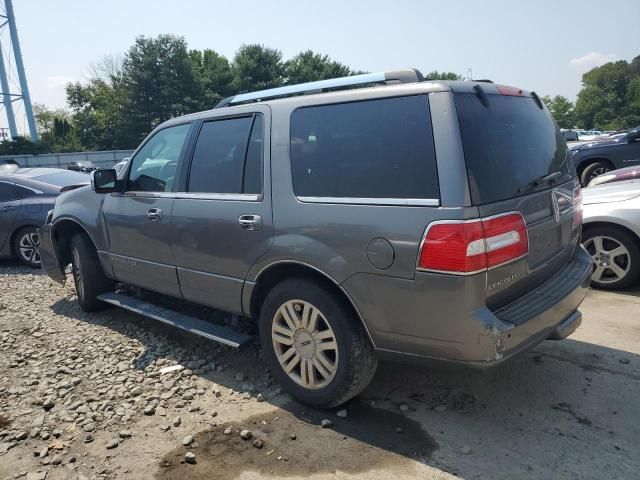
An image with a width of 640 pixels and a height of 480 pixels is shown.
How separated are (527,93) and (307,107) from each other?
1483 mm

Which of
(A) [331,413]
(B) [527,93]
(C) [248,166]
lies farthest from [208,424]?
(B) [527,93]

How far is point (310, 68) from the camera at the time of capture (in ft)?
172

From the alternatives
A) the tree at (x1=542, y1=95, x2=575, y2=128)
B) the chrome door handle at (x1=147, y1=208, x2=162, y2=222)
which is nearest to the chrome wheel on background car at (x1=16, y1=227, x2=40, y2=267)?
the chrome door handle at (x1=147, y1=208, x2=162, y2=222)

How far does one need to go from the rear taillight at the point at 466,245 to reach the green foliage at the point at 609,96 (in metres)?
93.8

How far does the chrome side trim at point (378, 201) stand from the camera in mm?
2486

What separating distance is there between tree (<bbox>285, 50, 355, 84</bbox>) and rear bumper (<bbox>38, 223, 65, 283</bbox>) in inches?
1912

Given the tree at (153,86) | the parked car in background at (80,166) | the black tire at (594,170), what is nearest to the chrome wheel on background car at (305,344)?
the black tire at (594,170)

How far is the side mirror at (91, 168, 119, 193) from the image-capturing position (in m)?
4.38

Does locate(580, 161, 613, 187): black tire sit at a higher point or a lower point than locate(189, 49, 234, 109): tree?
lower

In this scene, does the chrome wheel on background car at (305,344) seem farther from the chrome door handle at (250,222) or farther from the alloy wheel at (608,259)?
the alloy wheel at (608,259)

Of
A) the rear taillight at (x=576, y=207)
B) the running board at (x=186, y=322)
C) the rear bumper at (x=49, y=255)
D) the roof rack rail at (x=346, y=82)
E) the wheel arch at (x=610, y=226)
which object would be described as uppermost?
the roof rack rail at (x=346, y=82)

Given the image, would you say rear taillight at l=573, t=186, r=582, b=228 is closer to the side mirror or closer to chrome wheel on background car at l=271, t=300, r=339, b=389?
chrome wheel on background car at l=271, t=300, r=339, b=389

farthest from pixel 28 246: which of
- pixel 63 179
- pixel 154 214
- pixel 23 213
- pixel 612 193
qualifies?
pixel 612 193

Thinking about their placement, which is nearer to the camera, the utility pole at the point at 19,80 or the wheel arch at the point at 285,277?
the wheel arch at the point at 285,277
